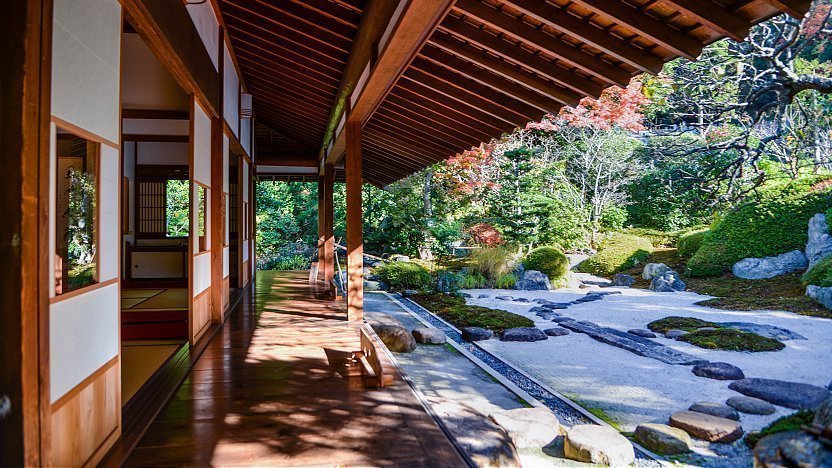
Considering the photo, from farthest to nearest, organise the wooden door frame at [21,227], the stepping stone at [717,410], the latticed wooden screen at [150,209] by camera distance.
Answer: the latticed wooden screen at [150,209], the stepping stone at [717,410], the wooden door frame at [21,227]

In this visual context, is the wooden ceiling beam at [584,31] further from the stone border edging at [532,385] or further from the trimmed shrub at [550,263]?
the trimmed shrub at [550,263]

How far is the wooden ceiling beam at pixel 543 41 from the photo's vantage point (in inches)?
112

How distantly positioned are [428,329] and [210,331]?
2.79 metres

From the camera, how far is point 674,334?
7.20m

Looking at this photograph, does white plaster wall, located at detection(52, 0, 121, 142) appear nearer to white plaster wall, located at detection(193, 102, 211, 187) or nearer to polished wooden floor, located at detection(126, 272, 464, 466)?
polished wooden floor, located at detection(126, 272, 464, 466)

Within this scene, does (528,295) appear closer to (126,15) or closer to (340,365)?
(340,365)

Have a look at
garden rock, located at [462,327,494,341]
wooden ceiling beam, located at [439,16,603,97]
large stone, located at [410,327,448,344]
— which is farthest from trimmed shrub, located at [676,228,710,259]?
wooden ceiling beam, located at [439,16,603,97]

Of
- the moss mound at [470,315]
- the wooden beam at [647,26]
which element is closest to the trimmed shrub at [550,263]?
the moss mound at [470,315]

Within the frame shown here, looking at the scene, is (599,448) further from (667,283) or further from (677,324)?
(667,283)

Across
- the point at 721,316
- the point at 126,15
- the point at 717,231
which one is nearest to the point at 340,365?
the point at 126,15

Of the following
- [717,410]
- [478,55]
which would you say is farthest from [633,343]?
[478,55]

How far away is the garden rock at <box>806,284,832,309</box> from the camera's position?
27.4 feet

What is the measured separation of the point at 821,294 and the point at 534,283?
507 centimetres

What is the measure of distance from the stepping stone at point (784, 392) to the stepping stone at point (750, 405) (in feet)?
0.47
